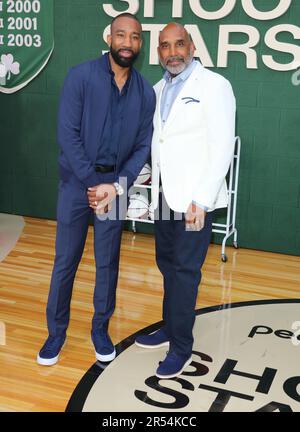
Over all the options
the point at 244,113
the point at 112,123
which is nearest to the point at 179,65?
the point at 112,123

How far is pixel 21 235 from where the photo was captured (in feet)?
15.3

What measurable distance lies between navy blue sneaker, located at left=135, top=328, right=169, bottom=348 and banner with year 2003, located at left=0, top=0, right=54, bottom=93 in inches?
119

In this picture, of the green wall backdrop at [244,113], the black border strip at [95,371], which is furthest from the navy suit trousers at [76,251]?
the green wall backdrop at [244,113]

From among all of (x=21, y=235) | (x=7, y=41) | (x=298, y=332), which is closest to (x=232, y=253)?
(x=298, y=332)

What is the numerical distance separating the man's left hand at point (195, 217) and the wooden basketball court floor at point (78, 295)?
88 centimetres

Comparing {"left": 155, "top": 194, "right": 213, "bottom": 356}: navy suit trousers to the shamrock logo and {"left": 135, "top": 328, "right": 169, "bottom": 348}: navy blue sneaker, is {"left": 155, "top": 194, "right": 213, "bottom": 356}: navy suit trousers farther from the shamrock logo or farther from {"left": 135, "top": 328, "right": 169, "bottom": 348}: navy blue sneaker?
the shamrock logo

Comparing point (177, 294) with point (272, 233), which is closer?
point (177, 294)

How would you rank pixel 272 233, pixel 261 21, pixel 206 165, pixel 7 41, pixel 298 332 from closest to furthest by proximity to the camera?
pixel 206 165, pixel 298 332, pixel 261 21, pixel 272 233, pixel 7 41

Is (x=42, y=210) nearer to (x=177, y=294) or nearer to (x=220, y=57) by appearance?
(x=220, y=57)

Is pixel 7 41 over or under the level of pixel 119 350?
over

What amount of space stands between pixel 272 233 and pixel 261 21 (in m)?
1.71

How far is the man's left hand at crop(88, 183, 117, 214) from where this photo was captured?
2344mm

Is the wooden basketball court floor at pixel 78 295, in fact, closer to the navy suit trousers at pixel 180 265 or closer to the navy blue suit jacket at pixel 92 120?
the navy suit trousers at pixel 180 265

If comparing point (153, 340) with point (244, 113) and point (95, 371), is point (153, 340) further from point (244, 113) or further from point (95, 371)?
point (244, 113)
